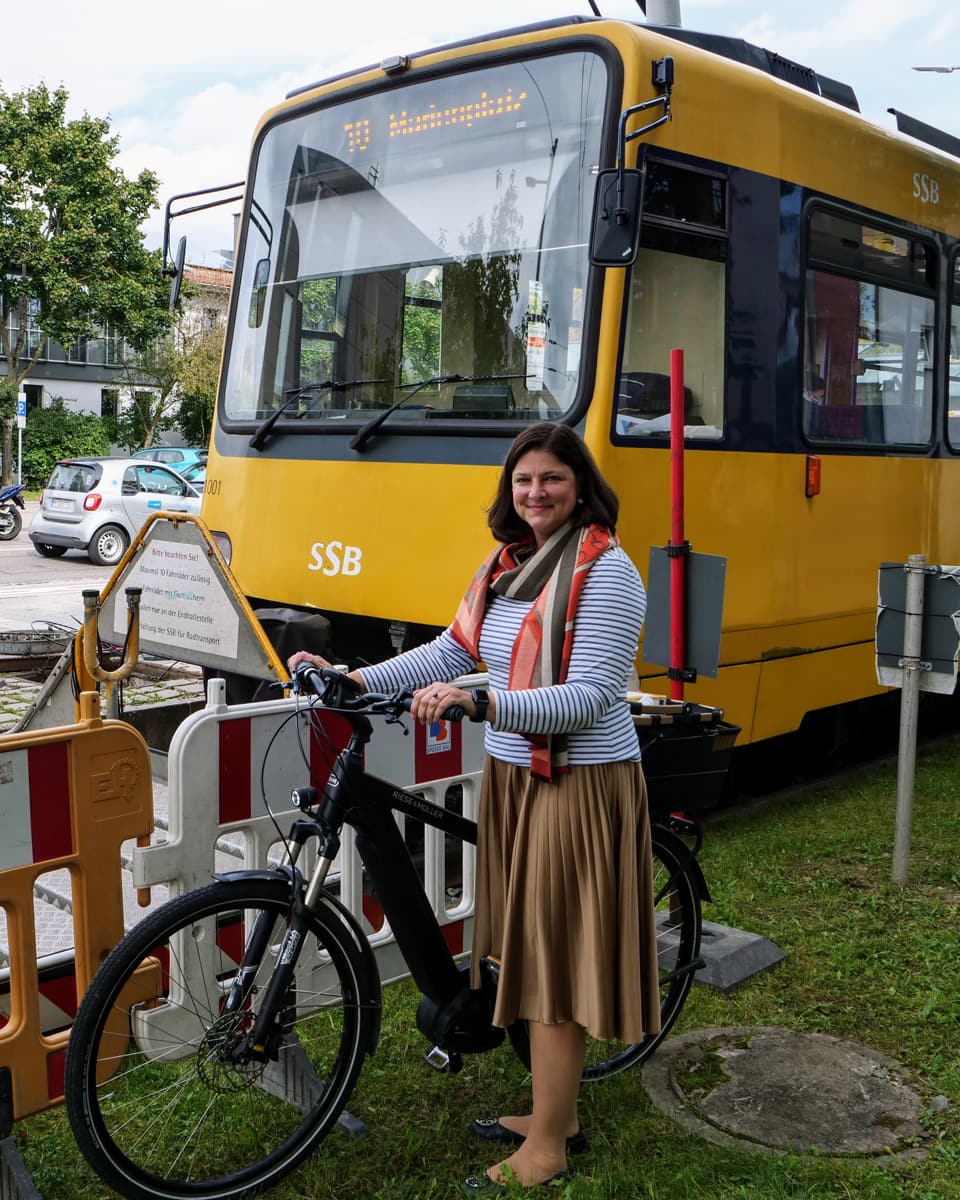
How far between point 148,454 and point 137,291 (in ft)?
30.3

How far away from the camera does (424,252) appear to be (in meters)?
6.26

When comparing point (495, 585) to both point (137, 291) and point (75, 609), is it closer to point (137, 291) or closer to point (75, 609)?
point (75, 609)

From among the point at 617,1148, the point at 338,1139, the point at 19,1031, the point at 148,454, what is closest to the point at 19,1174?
the point at 19,1031

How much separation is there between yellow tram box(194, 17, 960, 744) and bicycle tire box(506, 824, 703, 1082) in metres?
1.96

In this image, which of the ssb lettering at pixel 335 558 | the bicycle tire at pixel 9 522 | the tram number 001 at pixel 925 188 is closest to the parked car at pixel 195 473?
the bicycle tire at pixel 9 522

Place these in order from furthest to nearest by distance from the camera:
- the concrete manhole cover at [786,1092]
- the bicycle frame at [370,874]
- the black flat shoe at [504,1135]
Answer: the concrete manhole cover at [786,1092]
the black flat shoe at [504,1135]
the bicycle frame at [370,874]

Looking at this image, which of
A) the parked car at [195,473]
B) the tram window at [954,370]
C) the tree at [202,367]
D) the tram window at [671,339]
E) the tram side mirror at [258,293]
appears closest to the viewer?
the tram window at [671,339]

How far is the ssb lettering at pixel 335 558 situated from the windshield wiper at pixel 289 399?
24.3 inches

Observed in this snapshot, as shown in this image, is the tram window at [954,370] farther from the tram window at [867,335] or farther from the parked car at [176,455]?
the parked car at [176,455]

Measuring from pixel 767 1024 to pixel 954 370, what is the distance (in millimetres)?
4956

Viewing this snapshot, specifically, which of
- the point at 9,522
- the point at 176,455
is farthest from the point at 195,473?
the point at 9,522

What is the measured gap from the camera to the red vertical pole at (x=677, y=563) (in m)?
4.95

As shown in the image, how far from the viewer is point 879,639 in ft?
19.0

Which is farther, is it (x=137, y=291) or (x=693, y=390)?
(x=137, y=291)
